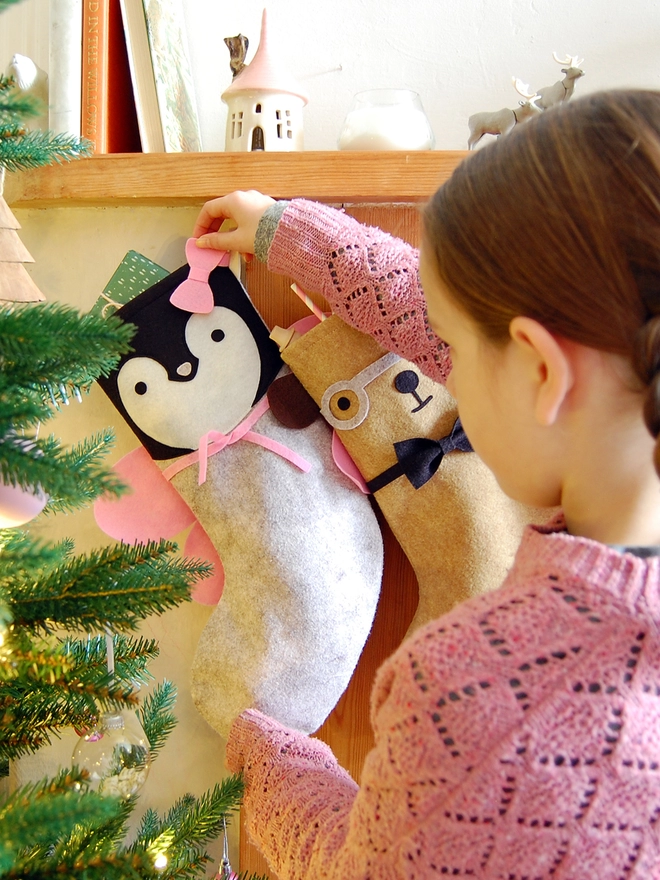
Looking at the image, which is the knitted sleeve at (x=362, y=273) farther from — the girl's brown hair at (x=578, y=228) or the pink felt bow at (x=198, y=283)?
the girl's brown hair at (x=578, y=228)

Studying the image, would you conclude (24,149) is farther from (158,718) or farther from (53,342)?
(158,718)

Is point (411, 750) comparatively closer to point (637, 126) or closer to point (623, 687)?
point (623, 687)

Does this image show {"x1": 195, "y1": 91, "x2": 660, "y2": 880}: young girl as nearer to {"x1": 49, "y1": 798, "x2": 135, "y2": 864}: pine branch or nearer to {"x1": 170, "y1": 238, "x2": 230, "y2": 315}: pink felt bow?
{"x1": 49, "y1": 798, "x2": 135, "y2": 864}: pine branch

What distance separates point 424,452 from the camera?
3.03 feet

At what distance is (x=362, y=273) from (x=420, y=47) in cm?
50

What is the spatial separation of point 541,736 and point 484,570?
429 mm

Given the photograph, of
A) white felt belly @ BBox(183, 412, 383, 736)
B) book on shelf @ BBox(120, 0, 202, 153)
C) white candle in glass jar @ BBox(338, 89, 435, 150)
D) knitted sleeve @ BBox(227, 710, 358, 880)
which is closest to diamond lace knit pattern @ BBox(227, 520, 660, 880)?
knitted sleeve @ BBox(227, 710, 358, 880)

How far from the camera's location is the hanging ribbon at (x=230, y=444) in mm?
940

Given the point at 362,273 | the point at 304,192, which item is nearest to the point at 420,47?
the point at 304,192

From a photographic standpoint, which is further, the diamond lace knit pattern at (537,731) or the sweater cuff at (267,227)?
the sweater cuff at (267,227)

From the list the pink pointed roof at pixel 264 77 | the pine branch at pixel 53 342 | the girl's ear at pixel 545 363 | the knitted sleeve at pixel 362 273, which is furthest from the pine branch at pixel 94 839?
the pink pointed roof at pixel 264 77

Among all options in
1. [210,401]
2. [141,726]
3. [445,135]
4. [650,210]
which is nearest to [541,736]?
[650,210]

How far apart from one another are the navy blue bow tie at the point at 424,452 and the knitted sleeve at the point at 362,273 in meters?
0.08

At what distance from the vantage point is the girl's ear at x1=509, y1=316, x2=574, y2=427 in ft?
1.67
